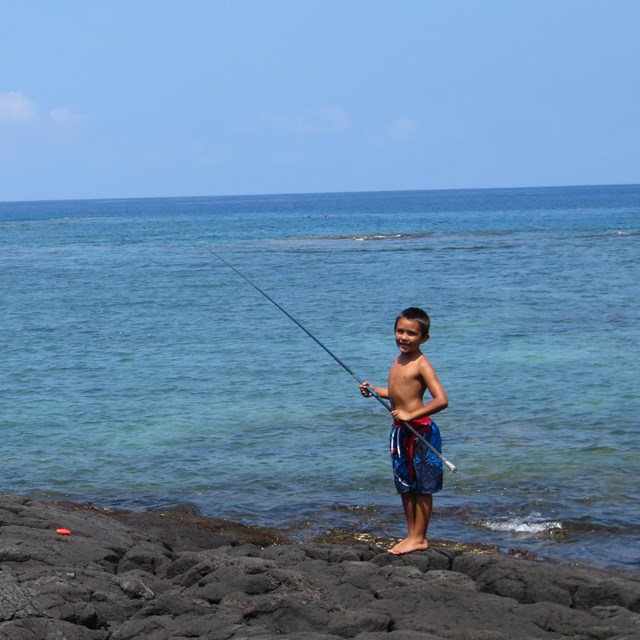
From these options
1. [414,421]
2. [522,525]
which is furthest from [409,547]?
[522,525]

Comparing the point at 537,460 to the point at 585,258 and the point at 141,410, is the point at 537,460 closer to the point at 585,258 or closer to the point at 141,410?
the point at 141,410

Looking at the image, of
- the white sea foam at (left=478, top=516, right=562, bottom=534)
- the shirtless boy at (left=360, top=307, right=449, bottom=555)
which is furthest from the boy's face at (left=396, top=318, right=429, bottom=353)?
the white sea foam at (left=478, top=516, right=562, bottom=534)

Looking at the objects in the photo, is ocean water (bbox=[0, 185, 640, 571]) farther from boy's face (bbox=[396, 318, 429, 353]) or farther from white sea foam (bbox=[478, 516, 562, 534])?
boy's face (bbox=[396, 318, 429, 353])

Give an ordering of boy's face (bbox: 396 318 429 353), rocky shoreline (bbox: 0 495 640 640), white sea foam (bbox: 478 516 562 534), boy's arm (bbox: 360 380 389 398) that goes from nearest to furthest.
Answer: rocky shoreline (bbox: 0 495 640 640), boy's face (bbox: 396 318 429 353), boy's arm (bbox: 360 380 389 398), white sea foam (bbox: 478 516 562 534)

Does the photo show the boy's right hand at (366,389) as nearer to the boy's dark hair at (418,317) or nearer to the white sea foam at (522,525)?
the boy's dark hair at (418,317)

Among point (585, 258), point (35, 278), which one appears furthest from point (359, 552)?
point (585, 258)

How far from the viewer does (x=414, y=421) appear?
595 cm

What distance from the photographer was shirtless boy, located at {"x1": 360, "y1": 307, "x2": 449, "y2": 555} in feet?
19.4

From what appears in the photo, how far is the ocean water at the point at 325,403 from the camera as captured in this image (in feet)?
28.5

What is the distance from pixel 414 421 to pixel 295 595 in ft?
4.00

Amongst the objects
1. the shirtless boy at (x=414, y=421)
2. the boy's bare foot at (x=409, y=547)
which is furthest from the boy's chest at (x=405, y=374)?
the boy's bare foot at (x=409, y=547)

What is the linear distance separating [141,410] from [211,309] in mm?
10724

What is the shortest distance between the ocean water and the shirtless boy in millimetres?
1829

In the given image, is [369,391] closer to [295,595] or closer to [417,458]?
[417,458]
